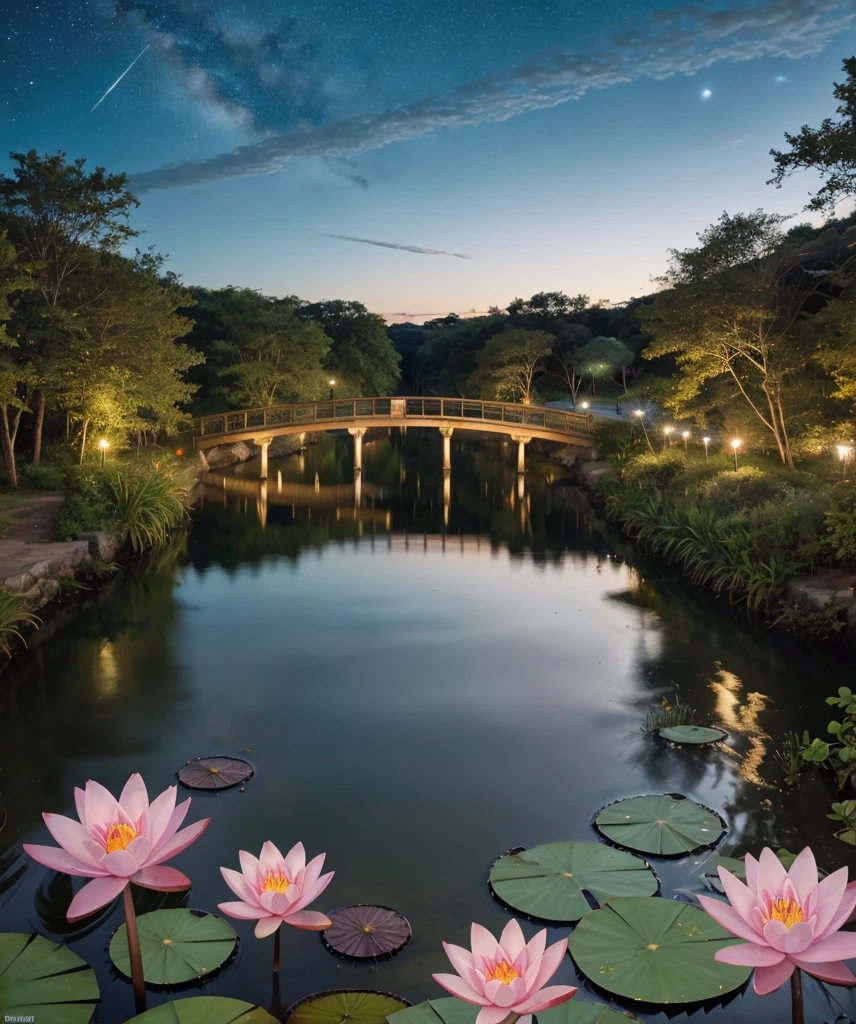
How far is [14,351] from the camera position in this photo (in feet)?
75.4

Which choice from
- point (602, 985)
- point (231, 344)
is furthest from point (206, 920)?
point (231, 344)

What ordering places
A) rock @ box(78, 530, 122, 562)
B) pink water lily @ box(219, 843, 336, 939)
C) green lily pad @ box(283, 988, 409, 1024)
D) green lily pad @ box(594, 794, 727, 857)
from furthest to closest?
rock @ box(78, 530, 122, 562)
green lily pad @ box(594, 794, 727, 857)
green lily pad @ box(283, 988, 409, 1024)
pink water lily @ box(219, 843, 336, 939)

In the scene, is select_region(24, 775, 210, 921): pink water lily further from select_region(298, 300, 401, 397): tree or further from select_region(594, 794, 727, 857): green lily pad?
select_region(298, 300, 401, 397): tree

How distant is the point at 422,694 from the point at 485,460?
122 feet

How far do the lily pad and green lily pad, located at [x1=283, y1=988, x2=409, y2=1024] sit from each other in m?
5.96

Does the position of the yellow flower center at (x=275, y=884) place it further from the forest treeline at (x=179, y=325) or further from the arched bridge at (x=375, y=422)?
the arched bridge at (x=375, y=422)

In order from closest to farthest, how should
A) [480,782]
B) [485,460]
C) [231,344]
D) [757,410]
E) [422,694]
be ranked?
[480,782], [422,694], [757,410], [231,344], [485,460]

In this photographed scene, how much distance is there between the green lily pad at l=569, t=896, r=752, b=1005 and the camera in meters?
5.85

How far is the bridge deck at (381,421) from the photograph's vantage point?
38656 millimetres

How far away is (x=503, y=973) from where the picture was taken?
11.9 ft

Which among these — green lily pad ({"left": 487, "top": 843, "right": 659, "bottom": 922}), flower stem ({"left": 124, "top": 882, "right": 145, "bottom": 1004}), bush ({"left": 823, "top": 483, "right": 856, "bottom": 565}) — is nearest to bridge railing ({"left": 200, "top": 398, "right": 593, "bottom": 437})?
bush ({"left": 823, "top": 483, "right": 856, "bottom": 565})

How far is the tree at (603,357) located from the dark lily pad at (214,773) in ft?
161

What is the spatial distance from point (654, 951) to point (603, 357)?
2093 inches

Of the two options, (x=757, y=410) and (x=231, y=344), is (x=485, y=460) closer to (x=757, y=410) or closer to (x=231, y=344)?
(x=231, y=344)
